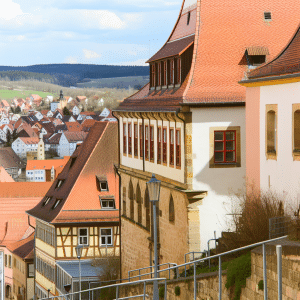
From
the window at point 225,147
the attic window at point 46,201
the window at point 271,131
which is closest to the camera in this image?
the window at point 271,131

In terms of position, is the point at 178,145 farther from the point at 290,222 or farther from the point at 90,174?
the point at 90,174

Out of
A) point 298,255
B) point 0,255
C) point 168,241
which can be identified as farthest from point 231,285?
point 0,255

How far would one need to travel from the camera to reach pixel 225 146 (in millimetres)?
30984

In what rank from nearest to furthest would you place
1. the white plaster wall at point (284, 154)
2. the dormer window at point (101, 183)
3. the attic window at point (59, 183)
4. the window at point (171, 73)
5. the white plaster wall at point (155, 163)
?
1. the white plaster wall at point (284, 154)
2. the white plaster wall at point (155, 163)
3. the window at point (171, 73)
4. the dormer window at point (101, 183)
5. the attic window at point (59, 183)

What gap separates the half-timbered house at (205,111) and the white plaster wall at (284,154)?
5.60m

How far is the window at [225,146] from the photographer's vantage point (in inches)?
1216

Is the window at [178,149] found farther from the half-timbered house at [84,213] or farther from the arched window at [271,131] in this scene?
the half-timbered house at [84,213]

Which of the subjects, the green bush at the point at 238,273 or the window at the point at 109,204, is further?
the window at the point at 109,204

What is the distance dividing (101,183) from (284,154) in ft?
103

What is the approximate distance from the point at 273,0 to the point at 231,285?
A: 16649mm

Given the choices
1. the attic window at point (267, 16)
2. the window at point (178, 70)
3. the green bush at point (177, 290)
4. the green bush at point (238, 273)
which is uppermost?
the attic window at point (267, 16)

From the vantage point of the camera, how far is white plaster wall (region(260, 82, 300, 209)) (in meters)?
22.8

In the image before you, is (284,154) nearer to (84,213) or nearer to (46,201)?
(84,213)

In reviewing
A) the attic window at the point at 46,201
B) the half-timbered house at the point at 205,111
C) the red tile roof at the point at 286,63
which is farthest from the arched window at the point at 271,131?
the attic window at the point at 46,201
